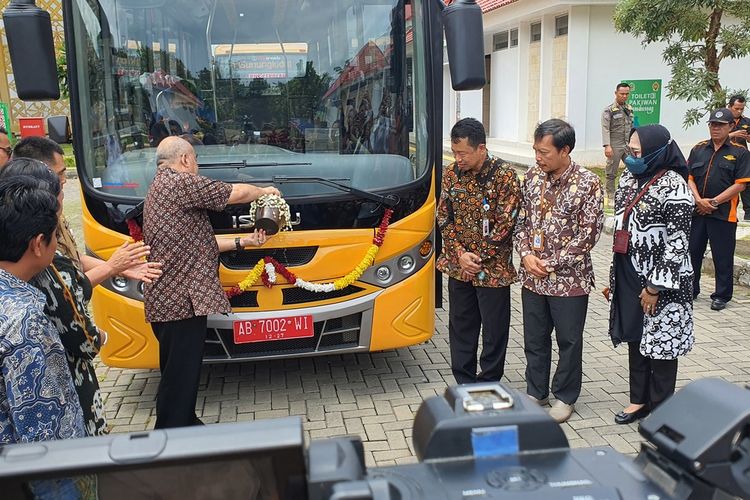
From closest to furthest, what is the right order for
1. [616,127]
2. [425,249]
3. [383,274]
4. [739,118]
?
1. [383,274]
2. [425,249]
3. [739,118]
4. [616,127]

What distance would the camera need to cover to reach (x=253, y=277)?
157 inches

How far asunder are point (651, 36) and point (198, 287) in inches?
275

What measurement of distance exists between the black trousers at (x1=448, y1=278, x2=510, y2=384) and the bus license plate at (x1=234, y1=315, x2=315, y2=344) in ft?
3.24

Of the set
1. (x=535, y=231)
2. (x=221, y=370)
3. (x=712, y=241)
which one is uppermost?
(x=535, y=231)

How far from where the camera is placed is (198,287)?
11.6ft

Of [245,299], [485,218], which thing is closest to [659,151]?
[485,218]

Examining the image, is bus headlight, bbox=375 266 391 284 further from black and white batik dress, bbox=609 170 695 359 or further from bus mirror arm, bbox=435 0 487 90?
black and white batik dress, bbox=609 170 695 359

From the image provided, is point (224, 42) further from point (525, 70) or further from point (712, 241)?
point (525, 70)

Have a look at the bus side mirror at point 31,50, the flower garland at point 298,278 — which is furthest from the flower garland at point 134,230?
the bus side mirror at point 31,50

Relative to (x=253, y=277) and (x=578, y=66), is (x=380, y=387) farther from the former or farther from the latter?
(x=578, y=66)

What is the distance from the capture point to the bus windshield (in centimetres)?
409

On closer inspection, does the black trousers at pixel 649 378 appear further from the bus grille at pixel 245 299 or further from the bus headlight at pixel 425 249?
the bus grille at pixel 245 299

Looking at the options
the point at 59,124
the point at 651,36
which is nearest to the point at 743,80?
the point at 651,36

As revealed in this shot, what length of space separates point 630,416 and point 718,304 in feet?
8.82
